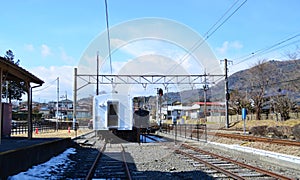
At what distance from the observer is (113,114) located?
74.1 feet

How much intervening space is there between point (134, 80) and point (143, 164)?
75.9 feet

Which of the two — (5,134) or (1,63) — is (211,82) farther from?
(1,63)

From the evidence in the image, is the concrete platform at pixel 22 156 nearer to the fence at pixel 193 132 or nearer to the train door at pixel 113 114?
the train door at pixel 113 114

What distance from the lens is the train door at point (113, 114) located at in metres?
22.2

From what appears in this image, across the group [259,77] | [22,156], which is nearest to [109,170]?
[22,156]

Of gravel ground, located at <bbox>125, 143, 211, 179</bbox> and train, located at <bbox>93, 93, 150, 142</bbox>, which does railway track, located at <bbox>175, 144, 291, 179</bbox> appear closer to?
gravel ground, located at <bbox>125, 143, 211, 179</bbox>

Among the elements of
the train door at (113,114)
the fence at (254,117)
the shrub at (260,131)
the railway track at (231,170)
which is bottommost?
the railway track at (231,170)

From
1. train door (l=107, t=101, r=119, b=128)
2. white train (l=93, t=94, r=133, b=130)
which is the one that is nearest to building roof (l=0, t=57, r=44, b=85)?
white train (l=93, t=94, r=133, b=130)

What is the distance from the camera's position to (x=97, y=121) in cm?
2242

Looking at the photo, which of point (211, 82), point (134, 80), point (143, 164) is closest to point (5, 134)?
point (143, 164)

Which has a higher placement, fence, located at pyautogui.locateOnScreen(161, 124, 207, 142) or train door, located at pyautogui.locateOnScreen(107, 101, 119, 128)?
train door, located at pyautogui.locateOnScreen(107, 101, 119, 128)

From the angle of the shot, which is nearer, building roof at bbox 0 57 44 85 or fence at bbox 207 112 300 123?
building roof at bbox 0 57 44 85

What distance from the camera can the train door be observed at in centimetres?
2217

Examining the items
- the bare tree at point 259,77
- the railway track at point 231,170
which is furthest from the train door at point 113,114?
the bare tree at point 259,77
